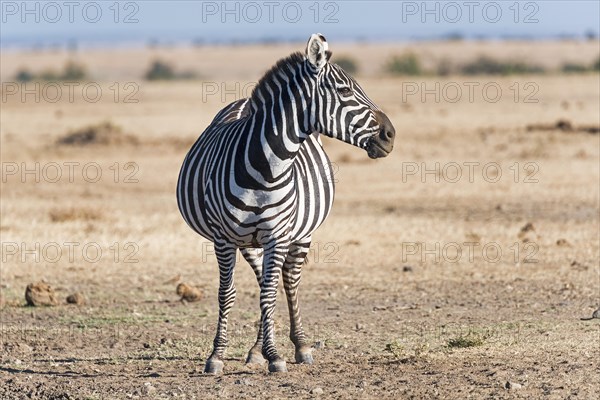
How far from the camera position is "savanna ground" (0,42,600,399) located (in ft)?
24.7

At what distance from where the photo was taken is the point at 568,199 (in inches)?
679

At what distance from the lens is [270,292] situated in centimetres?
765

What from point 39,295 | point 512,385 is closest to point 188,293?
point 39,295

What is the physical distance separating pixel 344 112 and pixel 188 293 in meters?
4.00

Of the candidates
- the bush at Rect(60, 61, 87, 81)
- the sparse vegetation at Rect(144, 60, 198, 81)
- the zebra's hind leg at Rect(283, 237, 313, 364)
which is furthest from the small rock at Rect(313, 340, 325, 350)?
the bush at Rect(60, 61, 87, 81)

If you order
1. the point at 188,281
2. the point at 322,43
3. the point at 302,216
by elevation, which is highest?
the point at 322,43

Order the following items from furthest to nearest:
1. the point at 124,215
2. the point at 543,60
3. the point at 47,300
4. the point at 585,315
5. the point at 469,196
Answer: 1. the point at 543,60
2. the point at 469,196
3. the point at 124,215
4. the point at 47,300
5. the point at 585,315

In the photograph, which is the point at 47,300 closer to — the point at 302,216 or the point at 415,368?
the point at 302,216

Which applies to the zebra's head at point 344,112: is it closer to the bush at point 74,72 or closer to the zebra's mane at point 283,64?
the zebra's mane at point 283,64

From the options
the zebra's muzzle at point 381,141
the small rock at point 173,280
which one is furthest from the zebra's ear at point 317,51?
the small rock at point 173,280

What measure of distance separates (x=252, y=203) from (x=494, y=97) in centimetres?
3177

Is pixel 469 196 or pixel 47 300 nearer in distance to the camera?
pixel 47 300

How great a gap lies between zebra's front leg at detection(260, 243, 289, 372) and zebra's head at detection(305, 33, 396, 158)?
87 centimetres

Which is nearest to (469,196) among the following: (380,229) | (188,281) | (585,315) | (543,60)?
(380,229)
